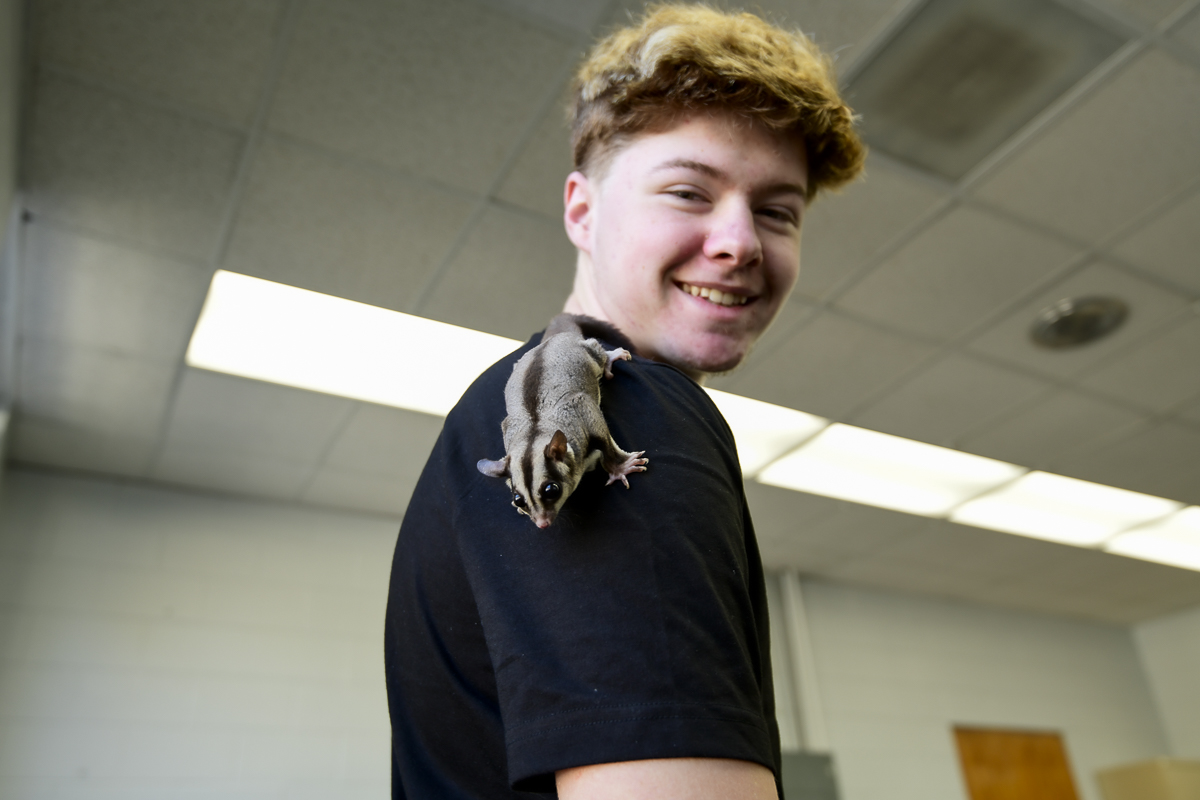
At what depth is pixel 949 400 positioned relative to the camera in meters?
4.68

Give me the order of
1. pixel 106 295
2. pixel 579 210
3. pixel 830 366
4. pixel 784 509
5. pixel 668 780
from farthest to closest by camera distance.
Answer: pixel 784 509
pixel 830 366
pixel 106 295
pixel 579 210
pixel 668 780

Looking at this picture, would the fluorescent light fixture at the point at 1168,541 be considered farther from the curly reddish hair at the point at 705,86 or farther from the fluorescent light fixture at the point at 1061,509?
the curly reddish hair at the point at 705,86

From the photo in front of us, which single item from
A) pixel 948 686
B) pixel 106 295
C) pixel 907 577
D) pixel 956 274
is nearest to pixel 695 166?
pixel 956 274

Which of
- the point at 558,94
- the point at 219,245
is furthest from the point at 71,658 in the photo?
the point at 558,94

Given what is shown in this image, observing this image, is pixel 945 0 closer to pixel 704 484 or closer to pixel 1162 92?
pixel 1162 92

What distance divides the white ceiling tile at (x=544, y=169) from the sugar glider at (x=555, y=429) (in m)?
2.40

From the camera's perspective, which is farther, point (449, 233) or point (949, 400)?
point (949, 400)

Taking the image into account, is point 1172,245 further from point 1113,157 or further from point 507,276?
point 507,276

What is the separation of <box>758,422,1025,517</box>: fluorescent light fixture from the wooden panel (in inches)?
99.3

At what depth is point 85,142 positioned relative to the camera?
3010 mm

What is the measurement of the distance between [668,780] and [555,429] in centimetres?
22

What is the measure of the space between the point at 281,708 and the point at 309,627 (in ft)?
1.61

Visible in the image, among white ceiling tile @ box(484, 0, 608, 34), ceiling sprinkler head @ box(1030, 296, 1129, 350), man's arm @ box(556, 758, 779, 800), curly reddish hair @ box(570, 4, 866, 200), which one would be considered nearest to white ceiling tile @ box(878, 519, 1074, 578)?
ceiling sprinkler head @ box(1030, 296, 1129, 350)

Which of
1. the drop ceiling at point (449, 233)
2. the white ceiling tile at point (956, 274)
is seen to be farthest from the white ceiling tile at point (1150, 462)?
the white ceiling tile at point (956, 274)
